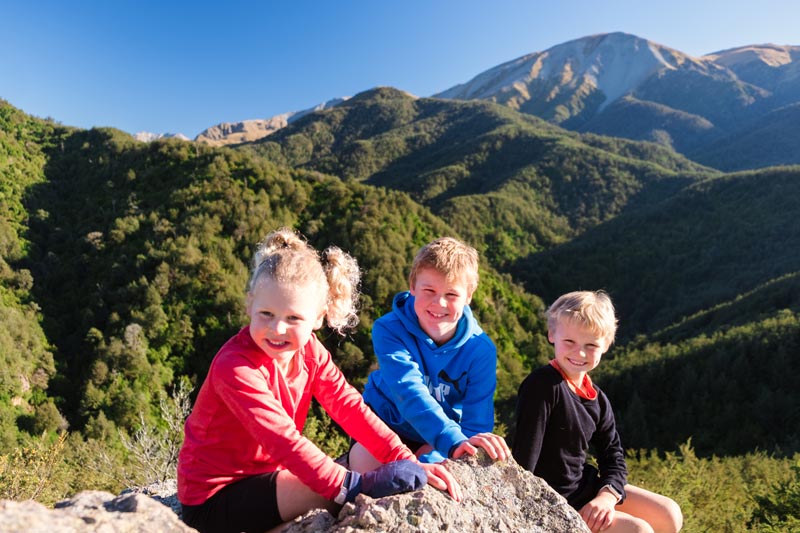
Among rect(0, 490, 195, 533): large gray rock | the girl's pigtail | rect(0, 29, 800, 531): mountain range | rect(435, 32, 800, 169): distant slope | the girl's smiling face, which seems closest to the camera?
rect(0, 490, 195, 533): large gray rock

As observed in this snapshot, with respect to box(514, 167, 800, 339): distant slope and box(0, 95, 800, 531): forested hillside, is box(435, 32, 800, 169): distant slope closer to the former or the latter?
box(514, 167, 800, 339): distant slope

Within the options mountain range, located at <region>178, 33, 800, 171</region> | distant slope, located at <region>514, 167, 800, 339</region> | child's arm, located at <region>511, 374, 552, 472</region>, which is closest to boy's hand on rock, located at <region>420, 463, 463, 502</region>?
child's arm, located at <region>511, 374, 552, 472</region>

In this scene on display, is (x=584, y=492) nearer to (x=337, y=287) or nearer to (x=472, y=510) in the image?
(x=472, y=510)

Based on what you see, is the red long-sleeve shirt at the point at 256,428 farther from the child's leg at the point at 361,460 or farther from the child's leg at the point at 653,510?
the child's leg at the point at 653,510

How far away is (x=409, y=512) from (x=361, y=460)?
859mm

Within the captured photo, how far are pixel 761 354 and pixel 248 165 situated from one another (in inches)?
1404

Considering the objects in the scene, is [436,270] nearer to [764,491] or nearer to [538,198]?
[764,491]

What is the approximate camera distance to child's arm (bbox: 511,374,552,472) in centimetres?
259

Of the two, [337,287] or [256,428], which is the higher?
[337,287]

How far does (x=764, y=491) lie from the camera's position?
7215 mm

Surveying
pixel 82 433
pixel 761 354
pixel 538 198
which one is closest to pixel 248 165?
pixel 82 433

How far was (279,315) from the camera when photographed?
6.85 ft

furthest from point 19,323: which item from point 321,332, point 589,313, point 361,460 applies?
point 589,313

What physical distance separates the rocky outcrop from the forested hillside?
16.6 ft
